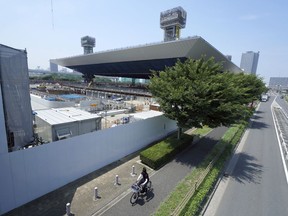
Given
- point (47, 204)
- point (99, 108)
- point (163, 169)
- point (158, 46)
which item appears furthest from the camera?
point (158, 46)

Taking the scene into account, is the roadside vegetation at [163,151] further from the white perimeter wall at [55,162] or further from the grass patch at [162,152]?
the white perimeter wall at [55,162]

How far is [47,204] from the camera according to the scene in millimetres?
7652

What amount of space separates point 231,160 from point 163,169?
613cm

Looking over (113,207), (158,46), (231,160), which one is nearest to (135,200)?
(113,207)

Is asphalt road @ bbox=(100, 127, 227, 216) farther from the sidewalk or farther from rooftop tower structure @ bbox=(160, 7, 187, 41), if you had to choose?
rooftop tower structure @ bbox=(160, 7, 187, 41)

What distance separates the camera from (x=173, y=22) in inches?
2360

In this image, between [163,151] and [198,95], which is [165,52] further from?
[163,151]

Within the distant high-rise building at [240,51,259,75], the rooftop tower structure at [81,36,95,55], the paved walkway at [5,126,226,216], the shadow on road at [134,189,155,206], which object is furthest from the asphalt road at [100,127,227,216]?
the distant high-rise building at [240,51,259,75]

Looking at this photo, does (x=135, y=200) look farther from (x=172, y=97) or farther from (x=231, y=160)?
(x=231, y=160)

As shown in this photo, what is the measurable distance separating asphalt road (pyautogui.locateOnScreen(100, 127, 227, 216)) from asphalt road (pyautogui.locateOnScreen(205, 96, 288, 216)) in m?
2.23

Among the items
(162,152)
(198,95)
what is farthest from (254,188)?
(198,95)

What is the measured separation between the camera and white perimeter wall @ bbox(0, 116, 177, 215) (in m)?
6.92

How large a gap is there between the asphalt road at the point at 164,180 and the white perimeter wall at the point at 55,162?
10.2 feet

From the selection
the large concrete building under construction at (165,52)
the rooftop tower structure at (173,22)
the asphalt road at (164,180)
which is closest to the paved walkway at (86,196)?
the asphalt road at (164,180)
